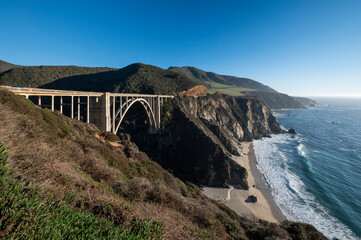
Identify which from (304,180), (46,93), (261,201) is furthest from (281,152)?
(46,93)

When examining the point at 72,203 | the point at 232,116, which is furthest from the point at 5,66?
the point at 72,203

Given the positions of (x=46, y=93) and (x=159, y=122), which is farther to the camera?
(x=159, y=122)

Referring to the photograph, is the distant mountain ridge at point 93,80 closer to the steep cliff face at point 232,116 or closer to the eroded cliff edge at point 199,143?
the steep cliff face at point 232,116

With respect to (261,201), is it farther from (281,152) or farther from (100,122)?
(100,122)

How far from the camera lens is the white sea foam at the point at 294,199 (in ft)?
54.9

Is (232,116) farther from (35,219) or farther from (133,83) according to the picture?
(35,219)

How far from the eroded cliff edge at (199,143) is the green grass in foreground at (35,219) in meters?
24.4

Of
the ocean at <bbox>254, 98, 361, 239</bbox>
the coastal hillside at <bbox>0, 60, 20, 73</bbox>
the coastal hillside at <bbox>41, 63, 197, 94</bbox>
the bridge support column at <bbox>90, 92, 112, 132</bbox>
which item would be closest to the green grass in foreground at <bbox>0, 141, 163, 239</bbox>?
the bridge support column at <bbox>90, 92, 112, 132</bbox>

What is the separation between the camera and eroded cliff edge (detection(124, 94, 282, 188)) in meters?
26.3

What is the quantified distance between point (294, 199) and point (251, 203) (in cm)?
639

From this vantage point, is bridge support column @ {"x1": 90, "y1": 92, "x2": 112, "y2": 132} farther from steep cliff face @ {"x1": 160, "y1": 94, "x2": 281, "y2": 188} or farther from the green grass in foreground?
the green grass in foreground

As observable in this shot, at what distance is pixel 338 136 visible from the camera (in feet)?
163

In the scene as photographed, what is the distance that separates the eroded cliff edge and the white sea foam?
5.34 m

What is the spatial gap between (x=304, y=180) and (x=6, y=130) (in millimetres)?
35596
